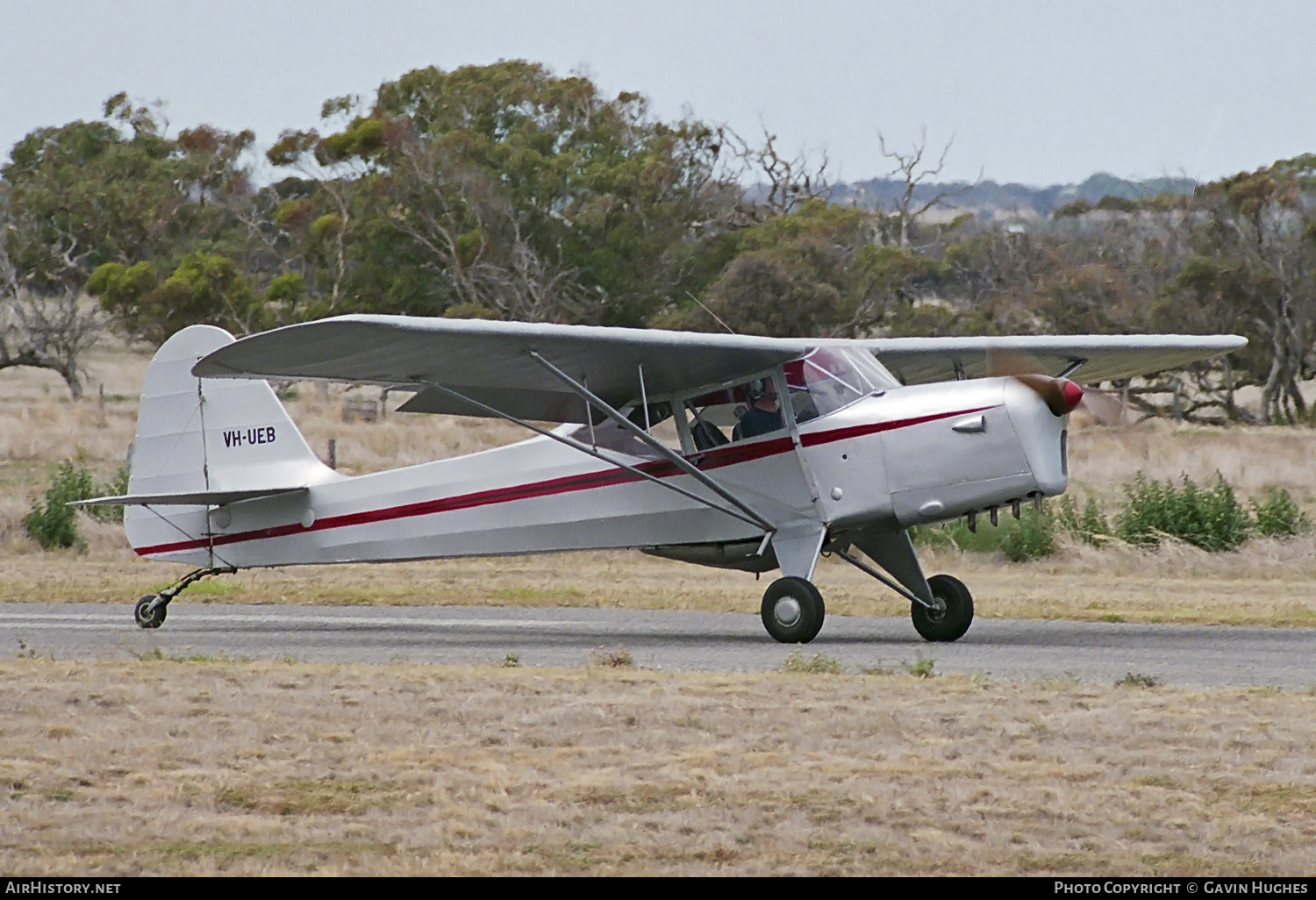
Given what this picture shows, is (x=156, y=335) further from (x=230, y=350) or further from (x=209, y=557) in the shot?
(x=230, y=350)

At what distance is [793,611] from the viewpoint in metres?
12.9

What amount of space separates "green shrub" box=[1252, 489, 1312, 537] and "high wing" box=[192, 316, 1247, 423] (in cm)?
651

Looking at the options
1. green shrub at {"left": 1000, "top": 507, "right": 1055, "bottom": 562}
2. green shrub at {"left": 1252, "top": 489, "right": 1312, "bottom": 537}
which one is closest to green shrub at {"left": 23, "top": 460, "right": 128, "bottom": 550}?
green shrub at {"left": 1000, "top": 507, "right": 1055, "bottom": 562}

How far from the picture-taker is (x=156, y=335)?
A: 59.8 meters

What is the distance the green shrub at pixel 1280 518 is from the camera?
21500mm

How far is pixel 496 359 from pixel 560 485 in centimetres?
192

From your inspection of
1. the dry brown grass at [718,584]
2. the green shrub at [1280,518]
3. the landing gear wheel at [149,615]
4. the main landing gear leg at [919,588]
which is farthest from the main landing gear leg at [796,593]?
the green shrub at [1280,518]

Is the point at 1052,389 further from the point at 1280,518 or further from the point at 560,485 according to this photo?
the point at 1280,518

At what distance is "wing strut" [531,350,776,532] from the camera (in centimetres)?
1301

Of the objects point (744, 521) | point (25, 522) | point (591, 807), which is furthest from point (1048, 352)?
point (25, 522)

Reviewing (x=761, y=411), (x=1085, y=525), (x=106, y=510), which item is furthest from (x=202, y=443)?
(x=1085, y=525)

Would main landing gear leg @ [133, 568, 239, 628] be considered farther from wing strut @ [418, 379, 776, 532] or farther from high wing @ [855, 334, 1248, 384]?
high wing @ [855, 334, 1248, 384]

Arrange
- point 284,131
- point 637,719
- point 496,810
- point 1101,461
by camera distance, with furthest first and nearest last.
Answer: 1. point 284,131
2. point 1101,461
3. point 637,719
4. point 496,810

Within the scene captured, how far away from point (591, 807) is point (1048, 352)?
8.82 meters
